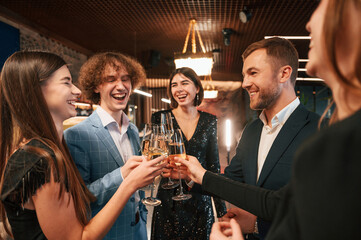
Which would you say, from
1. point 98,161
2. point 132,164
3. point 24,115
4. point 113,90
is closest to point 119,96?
point 113,90

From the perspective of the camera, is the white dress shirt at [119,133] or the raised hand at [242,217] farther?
the white dress shirt at [119,133]

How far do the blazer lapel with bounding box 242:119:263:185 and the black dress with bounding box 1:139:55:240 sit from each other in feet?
3.49

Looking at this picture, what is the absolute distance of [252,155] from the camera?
1.49 meters

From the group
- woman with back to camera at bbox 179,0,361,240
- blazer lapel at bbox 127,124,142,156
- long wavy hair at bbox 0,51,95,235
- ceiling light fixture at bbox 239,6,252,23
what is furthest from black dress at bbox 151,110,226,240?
ceiling light fixture at bbox 239,6,252,23

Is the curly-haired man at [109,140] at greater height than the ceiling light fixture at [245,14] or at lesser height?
lesser

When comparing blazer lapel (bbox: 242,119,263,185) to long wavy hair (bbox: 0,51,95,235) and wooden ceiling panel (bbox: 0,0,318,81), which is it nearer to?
long wavy hair (bbox: 0,51,95,235)

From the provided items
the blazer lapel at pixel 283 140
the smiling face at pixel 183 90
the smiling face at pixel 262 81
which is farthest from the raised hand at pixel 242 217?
the smiling face at pixel 183 90

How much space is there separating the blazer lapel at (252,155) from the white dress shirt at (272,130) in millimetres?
35

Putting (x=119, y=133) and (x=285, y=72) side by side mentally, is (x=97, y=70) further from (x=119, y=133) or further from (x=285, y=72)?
(x=285, y=72)

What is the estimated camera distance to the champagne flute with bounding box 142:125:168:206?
49.2 inches

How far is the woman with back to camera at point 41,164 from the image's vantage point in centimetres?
91

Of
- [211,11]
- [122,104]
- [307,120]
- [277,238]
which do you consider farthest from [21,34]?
[277,238]

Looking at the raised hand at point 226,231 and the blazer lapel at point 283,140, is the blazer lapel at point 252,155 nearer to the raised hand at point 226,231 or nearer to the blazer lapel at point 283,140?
the blazer lapel at point 283,140

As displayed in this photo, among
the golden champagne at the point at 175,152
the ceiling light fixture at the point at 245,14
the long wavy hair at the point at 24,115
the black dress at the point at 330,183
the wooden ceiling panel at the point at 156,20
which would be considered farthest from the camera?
the ceiling light fixture at the point at 245,14
